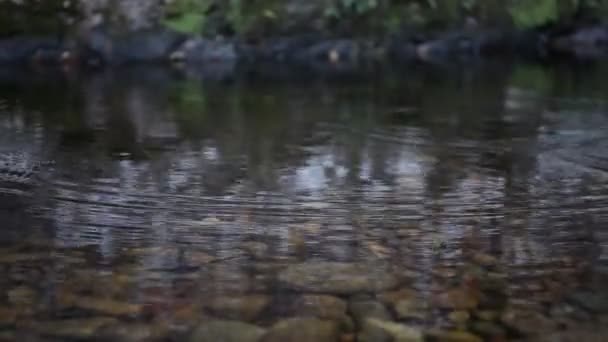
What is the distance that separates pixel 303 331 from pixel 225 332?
0.70ft

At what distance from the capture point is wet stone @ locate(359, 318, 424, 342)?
217 centimetres

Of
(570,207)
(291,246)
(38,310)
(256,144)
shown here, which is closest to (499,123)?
(256,144)

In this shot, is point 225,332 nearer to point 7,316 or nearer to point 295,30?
point 7,316

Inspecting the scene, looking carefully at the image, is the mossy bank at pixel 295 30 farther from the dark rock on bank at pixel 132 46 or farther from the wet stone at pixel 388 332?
the wet stone at pixel 388 332

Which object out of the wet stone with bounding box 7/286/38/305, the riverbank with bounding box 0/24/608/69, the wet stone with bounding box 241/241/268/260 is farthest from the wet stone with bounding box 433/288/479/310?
the riverbank with bounding box 0/24/608/69

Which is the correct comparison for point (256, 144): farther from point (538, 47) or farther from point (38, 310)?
A: point (538, 47)

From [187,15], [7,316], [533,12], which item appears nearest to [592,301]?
[7,316]

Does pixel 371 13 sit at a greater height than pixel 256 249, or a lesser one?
greater

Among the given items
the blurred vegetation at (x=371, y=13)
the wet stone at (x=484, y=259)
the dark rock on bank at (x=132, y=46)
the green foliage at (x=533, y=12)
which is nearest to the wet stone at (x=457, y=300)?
the wet stone at (x=484, y=259)

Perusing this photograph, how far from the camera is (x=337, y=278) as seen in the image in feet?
8.48

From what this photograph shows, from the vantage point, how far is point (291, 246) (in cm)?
290

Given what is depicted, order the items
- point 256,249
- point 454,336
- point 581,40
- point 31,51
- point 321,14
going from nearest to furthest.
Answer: point 454,336
point 256,249
point 31,51
point 321,14
point 581,40

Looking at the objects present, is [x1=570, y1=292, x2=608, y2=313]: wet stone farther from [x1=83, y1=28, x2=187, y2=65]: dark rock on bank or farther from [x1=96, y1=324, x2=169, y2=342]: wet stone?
[x1=83, y1=28, x2=187, y2=65]: dark rock on bank

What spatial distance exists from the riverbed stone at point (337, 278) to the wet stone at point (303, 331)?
23 cm
